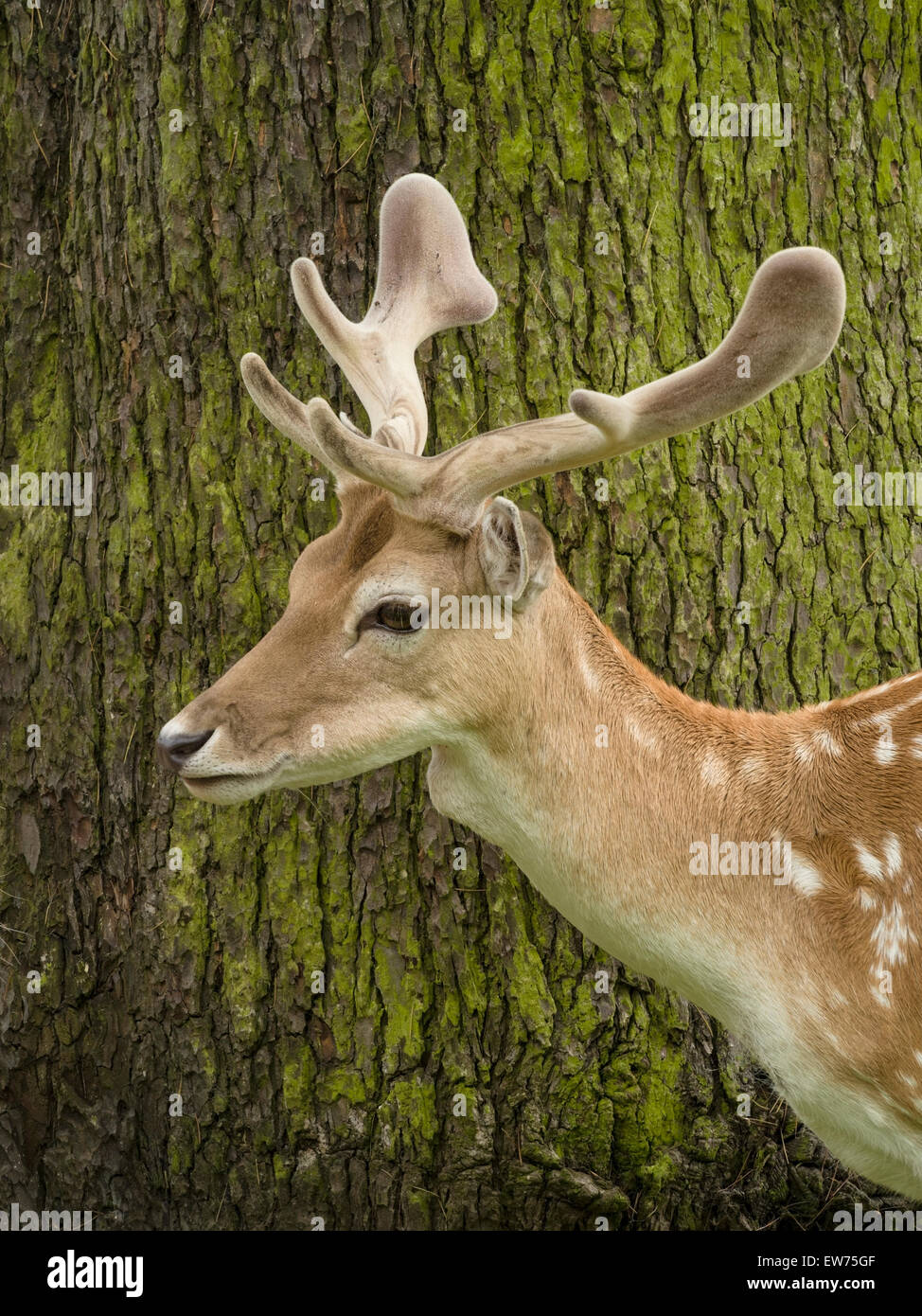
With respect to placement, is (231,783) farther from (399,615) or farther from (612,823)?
(612,823)

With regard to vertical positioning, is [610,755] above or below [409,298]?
below

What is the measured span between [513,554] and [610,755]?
0.58 meters

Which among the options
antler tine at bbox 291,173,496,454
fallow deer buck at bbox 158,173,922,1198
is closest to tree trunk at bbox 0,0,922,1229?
antler tine at bbox 291,173,496,454

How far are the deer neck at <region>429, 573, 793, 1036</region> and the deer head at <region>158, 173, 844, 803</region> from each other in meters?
0.09

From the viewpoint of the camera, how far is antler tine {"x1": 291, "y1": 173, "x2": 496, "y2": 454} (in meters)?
3.88

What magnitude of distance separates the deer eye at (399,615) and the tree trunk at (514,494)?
1.15 m

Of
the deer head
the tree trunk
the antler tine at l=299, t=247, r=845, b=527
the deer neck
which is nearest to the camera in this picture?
the antler tine at l=299, t=247, r=845, b=527

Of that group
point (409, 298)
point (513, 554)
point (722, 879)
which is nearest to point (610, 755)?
point (722, 879)

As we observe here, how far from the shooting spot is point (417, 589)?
3.24 m

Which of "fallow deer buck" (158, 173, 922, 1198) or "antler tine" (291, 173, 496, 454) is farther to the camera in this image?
"antler tine" (291, 173, 496, 454)

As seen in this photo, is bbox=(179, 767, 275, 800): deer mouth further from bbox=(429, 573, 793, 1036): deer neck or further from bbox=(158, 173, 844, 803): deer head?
bbox=(429, 573, 793, 1036): deer neck

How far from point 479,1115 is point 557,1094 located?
0.26 metres

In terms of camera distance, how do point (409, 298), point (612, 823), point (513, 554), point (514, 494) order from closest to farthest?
point (513, 554) → point (612, 823) → point (409, 298) → point (514, 494)

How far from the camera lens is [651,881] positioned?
11.0ft
